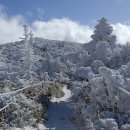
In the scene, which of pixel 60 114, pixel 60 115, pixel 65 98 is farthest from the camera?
pixel 65 98

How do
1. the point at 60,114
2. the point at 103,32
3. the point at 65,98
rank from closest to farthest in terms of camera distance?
the point at 60,114
the point at 65,98
the point at 103,32

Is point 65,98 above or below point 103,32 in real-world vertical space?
below

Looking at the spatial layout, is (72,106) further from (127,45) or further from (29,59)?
(29,59)

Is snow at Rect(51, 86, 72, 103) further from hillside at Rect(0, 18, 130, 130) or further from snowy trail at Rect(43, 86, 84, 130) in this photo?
hillside at Rect(0, 18, 130, 130)

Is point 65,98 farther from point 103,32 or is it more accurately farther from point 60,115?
point 103,32

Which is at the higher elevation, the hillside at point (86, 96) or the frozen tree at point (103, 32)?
the frozen tree at point (103, 32)

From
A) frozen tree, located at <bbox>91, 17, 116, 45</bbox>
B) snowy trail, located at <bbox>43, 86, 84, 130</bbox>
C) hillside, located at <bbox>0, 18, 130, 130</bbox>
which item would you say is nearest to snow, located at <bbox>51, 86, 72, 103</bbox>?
snowy trail, located at <bbox>43, 86, 84, 130</bbox>

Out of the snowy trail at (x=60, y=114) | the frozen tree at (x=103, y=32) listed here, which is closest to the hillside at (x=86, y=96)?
the snowy trail at (x=60, y=114)

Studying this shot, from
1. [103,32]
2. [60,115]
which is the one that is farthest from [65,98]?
[103,32]

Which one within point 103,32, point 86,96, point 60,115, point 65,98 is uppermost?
point 103,32

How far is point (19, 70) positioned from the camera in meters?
41.6

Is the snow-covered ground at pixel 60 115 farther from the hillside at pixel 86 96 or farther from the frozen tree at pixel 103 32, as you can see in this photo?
the frozen tree at pixel 103 32

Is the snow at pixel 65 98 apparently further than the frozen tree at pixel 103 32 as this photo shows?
No

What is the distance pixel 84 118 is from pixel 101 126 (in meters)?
2.89
